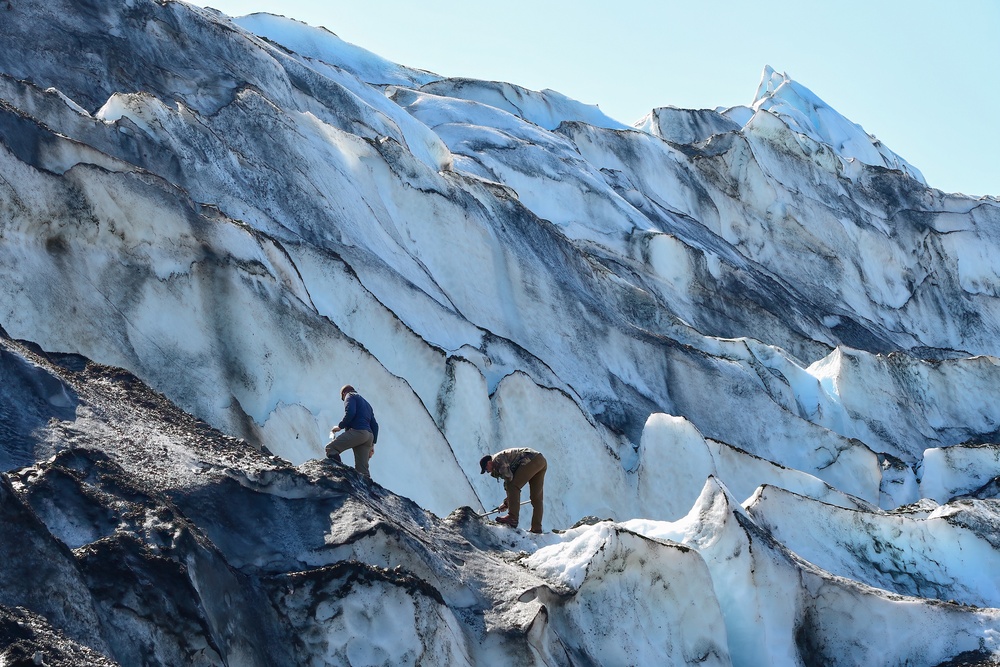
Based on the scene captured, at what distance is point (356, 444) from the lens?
1040 cm

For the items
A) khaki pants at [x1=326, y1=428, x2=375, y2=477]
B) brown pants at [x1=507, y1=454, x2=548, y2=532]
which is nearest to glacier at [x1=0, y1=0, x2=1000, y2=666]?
brown pants at [x1=507, y1=454, x2=548, y2=532]

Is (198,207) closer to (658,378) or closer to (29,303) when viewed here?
(29,303)

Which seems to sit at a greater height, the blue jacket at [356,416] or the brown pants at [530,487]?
the blue jacket at [356,416]

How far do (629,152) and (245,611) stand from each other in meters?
27.7

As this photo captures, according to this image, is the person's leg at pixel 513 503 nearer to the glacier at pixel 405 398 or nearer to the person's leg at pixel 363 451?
the glacier at pixel 405 398

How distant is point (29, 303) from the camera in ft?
37.8

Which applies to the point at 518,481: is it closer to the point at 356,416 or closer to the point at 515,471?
the point at 515,471

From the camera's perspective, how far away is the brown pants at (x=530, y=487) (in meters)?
10.7

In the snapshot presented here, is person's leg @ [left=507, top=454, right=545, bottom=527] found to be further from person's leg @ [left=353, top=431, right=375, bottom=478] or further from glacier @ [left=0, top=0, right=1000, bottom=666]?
person's leg @ [left=353, top=431, right=375, bottom=478]

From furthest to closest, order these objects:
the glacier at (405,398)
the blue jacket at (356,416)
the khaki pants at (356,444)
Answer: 1. the blue jacket at (356,416)
2. the khaki pants at (356,444)
3. the glacier at (405,398)

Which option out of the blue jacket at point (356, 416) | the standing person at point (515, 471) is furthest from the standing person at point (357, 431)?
the standing person at point (515, 471)

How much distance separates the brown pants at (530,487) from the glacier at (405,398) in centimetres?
52

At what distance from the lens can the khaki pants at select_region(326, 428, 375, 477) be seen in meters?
10.2

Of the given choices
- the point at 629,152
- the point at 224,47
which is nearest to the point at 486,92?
the point at 629,152
